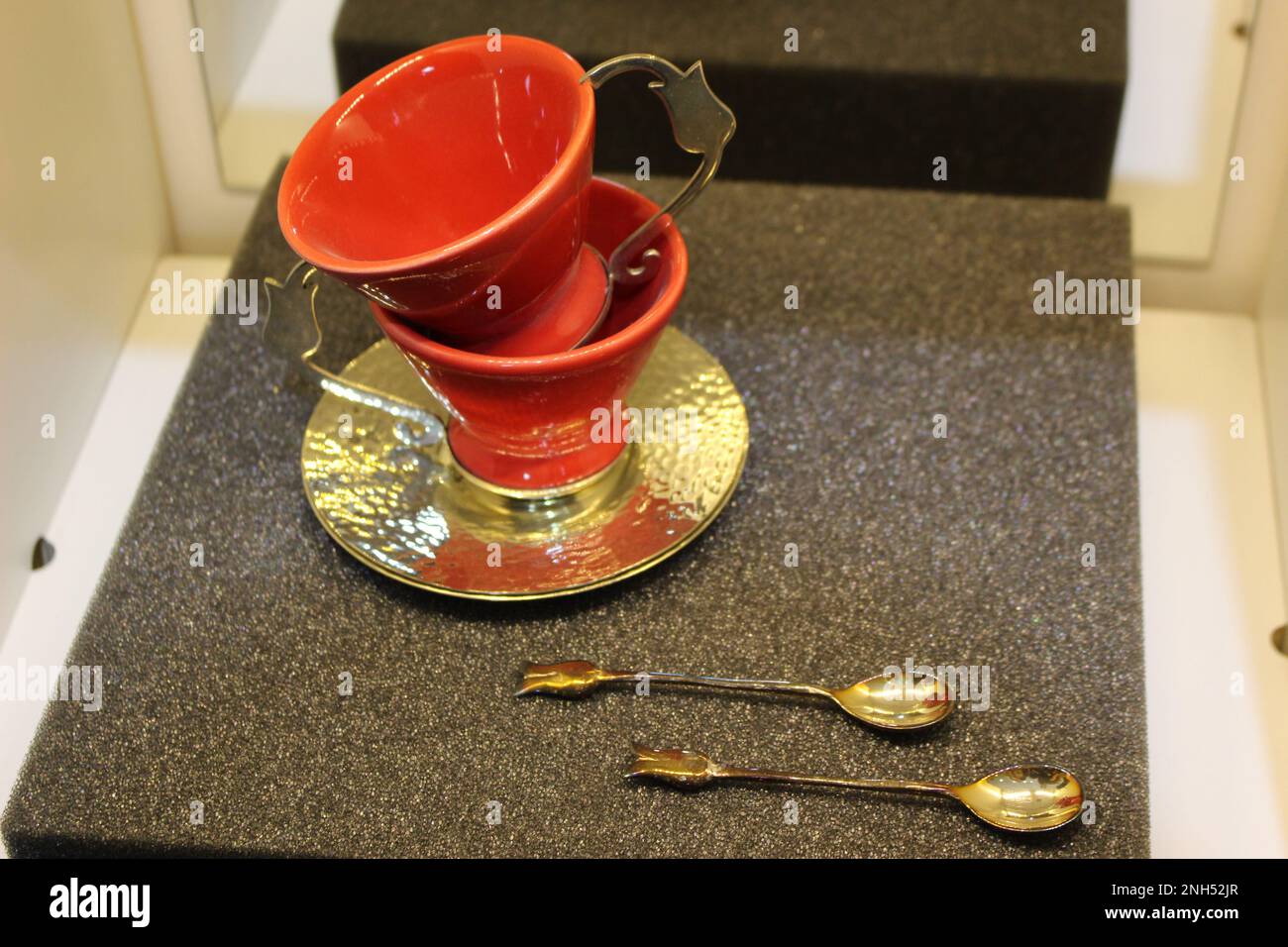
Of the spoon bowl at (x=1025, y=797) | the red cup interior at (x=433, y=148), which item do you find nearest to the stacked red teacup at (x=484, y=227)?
the red cup interior at (x=433, y=148)

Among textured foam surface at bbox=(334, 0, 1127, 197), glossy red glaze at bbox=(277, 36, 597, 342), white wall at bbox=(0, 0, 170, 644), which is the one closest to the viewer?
glossy red glaze at bbox=(277, 36, 597, 342)

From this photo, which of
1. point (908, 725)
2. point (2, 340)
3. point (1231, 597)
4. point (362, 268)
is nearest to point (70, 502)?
point (2, 340)

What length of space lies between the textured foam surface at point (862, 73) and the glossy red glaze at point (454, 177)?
0.30 metres

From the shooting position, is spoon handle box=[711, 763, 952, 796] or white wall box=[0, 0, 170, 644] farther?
white wall box=[0, 0, 170, 644]

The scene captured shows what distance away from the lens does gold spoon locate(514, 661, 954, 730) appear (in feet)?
1.98

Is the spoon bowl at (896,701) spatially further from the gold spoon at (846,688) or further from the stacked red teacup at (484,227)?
the stacked red teacup at (484,227)

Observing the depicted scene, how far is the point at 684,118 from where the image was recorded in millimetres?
583

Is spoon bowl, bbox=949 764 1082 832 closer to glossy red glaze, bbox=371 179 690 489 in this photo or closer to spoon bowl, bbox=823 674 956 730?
spoon bowl, bbox=823 674 956 730

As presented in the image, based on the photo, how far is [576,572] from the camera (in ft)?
2.07

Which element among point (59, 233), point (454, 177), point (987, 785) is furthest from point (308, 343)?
point (987, 785)

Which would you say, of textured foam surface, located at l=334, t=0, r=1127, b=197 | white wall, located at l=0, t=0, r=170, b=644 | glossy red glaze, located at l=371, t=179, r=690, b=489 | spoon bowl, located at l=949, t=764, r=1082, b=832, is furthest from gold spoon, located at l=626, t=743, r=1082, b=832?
textured foam surface, located at l=334, t=0, r=1127, b=197

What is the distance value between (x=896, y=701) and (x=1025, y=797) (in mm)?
66

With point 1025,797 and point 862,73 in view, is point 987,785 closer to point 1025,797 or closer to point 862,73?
point 1025,797

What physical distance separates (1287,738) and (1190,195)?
14.5 inches
